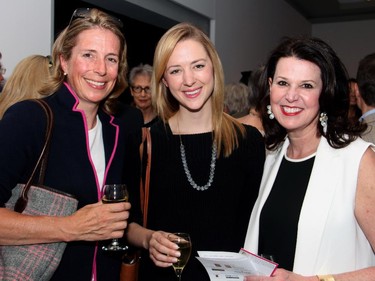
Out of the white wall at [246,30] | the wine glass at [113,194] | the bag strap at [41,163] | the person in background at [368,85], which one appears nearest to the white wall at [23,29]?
the bag strap at [41,163]

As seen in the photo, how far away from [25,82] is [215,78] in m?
1.26

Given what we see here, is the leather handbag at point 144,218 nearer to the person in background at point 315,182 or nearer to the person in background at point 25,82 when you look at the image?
the person in background at point 315,182

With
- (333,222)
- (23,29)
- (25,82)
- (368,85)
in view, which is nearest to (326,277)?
(333,222)

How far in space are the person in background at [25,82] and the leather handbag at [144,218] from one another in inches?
37.1

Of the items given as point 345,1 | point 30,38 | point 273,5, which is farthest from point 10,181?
point 345,1

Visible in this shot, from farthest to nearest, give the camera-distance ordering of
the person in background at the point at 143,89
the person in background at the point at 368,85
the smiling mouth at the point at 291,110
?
the person in background at the point at 143,89 → the person in background at the point at 368,85 → the smiling mouth at the point at 291,110

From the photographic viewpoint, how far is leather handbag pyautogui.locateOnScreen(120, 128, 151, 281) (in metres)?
1.95

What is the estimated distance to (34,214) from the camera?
5.57ft

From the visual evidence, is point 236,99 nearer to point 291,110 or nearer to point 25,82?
point 25,82

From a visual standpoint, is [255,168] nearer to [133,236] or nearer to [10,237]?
[133,236]

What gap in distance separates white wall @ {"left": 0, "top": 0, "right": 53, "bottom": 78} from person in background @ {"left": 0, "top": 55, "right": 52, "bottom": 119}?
0.55 metres

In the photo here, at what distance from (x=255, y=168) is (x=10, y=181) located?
3.80 ft

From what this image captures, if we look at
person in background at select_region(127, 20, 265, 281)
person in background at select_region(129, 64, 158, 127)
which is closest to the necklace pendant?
person in background at select_region(127, 20, 265, 281)

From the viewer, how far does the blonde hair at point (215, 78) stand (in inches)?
A: 84.1
